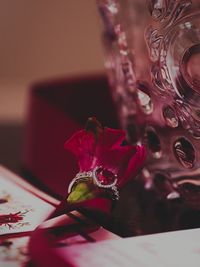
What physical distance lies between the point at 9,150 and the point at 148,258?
360 mm

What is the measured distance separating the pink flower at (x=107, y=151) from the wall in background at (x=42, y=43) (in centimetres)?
55

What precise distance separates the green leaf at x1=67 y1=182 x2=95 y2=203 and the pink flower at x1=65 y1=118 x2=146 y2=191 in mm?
11

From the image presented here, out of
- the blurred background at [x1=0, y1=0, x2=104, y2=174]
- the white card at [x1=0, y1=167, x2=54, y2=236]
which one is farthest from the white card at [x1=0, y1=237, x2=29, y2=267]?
the blurred background at [x1=0, y1=0, x2=104, y2=174]

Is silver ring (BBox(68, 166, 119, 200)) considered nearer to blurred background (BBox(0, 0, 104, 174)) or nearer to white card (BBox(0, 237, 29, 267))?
white card (BBox(0, 237, 29, 267))

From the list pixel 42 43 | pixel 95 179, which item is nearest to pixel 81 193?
pixel 95 179

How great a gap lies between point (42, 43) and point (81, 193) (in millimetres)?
611

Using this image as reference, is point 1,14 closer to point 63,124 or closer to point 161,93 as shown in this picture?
point 63,124

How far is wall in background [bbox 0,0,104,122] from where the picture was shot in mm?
934

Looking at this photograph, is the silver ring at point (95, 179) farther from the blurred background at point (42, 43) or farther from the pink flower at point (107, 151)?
the blurred background at point (42, 43)

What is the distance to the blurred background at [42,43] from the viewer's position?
0.93 metres

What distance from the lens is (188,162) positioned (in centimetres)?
39

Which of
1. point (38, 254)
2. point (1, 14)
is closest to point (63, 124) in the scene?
point (38, 254)

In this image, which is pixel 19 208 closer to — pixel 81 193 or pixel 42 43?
pixel 81 193

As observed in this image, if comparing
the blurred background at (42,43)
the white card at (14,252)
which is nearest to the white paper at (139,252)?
the white card at (14,252)
